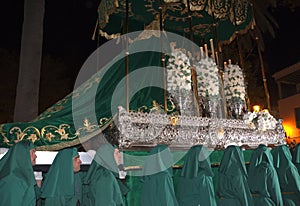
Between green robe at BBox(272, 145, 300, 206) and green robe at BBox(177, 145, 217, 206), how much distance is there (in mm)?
1558

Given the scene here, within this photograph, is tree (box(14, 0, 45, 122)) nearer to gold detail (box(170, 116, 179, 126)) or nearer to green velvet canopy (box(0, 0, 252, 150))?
green velvet canopy (box(0, 0, 252, 150))

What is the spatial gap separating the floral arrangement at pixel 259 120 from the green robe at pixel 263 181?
0.82 m

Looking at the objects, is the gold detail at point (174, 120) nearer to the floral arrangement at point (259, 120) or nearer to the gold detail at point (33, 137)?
the floral arrangement at point (259, 120)

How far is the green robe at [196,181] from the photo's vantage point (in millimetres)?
4715

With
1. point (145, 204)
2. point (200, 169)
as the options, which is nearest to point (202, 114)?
point (200, 169)

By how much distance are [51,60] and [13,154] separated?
822 cm

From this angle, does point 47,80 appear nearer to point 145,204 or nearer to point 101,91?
point 101,91

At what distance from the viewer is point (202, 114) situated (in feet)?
19.7

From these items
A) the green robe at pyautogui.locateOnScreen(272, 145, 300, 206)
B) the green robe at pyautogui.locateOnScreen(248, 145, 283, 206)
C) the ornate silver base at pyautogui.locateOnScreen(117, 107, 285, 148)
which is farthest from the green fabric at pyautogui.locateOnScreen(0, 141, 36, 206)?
the green robe at pyautogui.locateOnScreen(272, 145, 300, 206)

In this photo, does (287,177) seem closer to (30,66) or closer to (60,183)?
(60,183)

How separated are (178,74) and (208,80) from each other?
0.64 m

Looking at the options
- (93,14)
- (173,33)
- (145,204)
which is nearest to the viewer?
(145,204)

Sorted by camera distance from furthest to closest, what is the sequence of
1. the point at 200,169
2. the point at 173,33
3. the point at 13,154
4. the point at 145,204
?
the point at 173,33, the point at 200,169, the point at 145,204, the point at 13,154

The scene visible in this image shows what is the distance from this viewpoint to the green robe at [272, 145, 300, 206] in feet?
17.7
